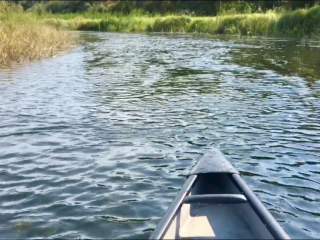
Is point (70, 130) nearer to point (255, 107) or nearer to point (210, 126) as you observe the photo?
point (210, 126)

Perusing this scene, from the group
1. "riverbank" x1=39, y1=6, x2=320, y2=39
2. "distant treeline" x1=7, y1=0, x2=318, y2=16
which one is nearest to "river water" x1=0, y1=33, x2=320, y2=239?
"riverbank" x1=39, y1=6, x2=320, y2=39

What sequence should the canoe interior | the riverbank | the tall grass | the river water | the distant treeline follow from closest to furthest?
the canoe interior
the river water
the tall grass
the riverbank
the distant treeline

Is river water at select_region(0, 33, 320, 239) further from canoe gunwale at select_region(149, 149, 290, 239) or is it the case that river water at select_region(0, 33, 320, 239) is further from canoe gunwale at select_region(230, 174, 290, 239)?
canoe gunwale at select_region(230, 174, 290, 239)

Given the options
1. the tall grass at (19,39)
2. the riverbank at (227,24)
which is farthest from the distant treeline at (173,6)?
the tall grass at (19,39)

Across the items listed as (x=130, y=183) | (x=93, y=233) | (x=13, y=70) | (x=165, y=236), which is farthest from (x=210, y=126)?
(x=13, y=70)

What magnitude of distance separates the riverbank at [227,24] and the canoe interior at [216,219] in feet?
85.1

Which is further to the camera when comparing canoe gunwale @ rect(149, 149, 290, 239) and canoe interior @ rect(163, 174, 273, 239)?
canoe interior @ rect(163, 174, 273, 239)

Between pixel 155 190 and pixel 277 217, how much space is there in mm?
1650

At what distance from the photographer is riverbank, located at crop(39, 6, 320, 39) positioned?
30.4 meters

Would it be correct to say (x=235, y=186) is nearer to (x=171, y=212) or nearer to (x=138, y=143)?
(x=171, y=212)

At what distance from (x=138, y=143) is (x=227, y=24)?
2861 cm

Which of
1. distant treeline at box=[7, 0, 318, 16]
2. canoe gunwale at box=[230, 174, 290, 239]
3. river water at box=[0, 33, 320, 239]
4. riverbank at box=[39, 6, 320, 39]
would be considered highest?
distant treeline at box=[7, 0, 318, 16]

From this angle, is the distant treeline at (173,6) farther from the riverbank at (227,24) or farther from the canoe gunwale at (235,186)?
the canoe gunwale at (235,186)

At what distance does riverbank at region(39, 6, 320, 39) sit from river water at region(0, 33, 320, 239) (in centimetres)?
1467
